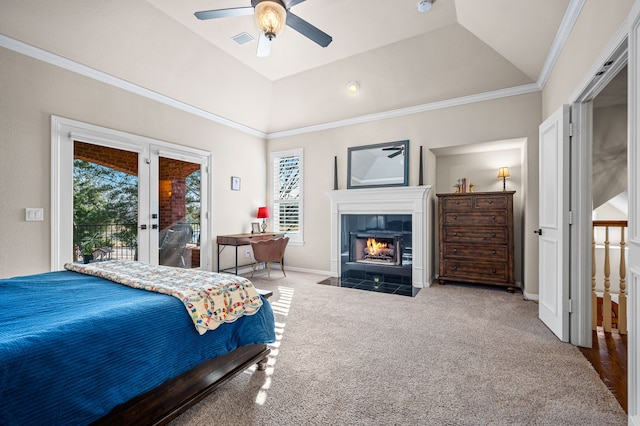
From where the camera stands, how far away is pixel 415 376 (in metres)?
2.14

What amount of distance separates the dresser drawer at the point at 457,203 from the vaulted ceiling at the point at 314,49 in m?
1.49

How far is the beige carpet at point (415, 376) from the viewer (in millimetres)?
1730

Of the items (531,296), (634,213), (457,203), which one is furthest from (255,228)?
(634,213)

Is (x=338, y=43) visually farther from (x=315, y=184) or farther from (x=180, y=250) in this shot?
(x=180, y=250)

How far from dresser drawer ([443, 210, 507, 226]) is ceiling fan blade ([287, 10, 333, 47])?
2.99 m

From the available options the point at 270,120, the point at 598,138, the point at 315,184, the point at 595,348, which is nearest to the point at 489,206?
the point at 598,138

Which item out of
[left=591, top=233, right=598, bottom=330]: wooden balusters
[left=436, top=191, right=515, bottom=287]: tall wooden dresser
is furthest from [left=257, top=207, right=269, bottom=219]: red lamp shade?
[left=591, top=233, right=598, bottom=330]: wooden balusters

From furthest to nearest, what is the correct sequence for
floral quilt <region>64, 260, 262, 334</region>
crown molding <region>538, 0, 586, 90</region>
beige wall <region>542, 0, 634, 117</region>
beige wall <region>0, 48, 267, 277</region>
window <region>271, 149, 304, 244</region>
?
window <region>271, 149, 304, 244</region> < beige wall <region>0, 48, 267, 277</region> < crown molding <region>538, 0, 586, 90</region> < beige wall <region>542, 0, 634, 117</region> < floral quilt <region>64, 260, 262, 334</region>

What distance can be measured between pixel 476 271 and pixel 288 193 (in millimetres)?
3510

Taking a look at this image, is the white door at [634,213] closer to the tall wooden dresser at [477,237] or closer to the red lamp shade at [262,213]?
the tall wooden dresser at [477,237]

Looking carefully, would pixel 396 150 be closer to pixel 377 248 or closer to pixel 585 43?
pixel 377 248

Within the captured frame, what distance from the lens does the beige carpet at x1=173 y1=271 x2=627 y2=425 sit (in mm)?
1730

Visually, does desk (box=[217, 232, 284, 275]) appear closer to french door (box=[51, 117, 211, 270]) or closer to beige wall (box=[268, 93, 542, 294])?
french door (box=[51, 117, 211, 270])

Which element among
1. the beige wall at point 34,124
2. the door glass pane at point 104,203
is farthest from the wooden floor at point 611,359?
the beige wall at point 34,124
